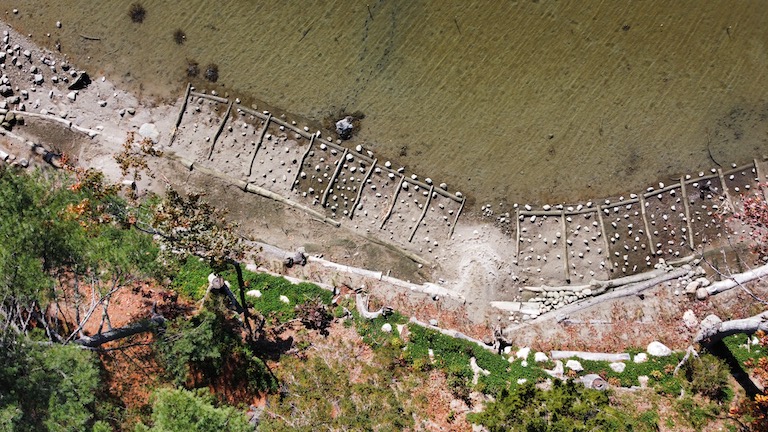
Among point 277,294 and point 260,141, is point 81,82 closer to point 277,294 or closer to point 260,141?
point 260,141

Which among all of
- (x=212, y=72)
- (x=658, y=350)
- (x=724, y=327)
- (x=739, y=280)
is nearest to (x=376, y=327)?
(x=658, y=350)

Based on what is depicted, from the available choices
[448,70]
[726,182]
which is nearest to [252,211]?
[448,70]

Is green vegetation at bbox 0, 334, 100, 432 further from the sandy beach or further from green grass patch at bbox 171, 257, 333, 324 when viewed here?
the sandy beach

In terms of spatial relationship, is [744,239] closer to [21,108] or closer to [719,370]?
[719,370]

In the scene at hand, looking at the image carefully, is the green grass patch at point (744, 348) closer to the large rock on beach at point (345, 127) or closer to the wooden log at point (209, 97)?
the large rock on beach at point (345, 127)

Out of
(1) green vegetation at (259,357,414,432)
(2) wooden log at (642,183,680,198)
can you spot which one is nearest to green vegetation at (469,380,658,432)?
(1) green vegetation at (259,357,414,432)

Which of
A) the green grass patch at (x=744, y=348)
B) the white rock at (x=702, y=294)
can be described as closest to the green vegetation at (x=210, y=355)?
the green grass patch at (x=744, y=348)
